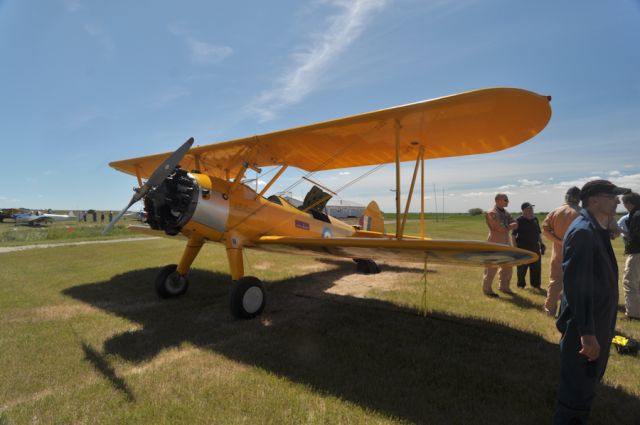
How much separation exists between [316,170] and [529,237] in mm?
4788

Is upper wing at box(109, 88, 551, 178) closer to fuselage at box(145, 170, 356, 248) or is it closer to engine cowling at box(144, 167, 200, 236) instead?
fuselage at box(145, 170, 356, 248)

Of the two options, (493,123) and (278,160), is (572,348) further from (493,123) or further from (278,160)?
(278,160)

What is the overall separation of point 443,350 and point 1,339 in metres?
5.64


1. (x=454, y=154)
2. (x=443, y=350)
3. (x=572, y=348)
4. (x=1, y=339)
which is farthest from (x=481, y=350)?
(x=1, y=339)

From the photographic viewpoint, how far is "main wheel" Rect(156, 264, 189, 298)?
5980 millimetres

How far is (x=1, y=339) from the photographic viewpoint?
4148mm

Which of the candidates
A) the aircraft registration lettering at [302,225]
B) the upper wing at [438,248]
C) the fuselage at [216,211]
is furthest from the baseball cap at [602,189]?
the aircraft registration lettering at [302,225]

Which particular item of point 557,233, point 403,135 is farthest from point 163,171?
point 557,233

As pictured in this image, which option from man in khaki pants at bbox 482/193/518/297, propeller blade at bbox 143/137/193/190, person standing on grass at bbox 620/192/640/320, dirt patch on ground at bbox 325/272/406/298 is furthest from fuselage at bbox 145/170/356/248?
person standing on grass at bbox 620/192/640/320

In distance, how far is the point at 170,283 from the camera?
6.07 metres

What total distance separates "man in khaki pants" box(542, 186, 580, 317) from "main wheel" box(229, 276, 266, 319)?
14.5ft

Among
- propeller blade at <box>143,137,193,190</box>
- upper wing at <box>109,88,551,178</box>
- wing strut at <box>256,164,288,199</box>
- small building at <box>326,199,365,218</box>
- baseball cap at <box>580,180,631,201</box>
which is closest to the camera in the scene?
baseball cap at <box>580,180,631,201</box>

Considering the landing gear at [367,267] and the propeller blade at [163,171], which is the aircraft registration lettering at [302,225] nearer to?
the landing gear at [367,267]

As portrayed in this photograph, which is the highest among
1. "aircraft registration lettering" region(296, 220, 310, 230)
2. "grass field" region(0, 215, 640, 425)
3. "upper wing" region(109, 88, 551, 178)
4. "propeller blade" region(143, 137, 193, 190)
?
"upper wing" region(109, 88, 551, 178)
